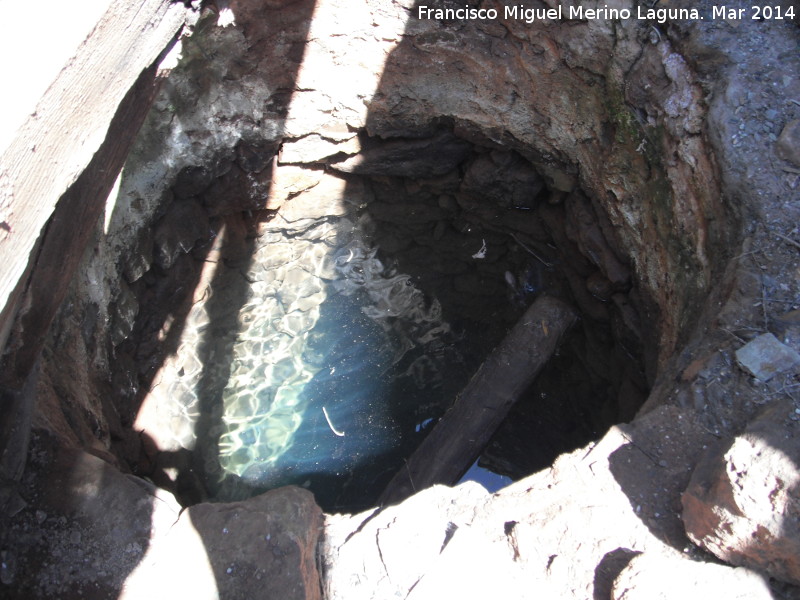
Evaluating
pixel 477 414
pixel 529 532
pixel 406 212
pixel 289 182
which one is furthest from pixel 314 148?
pixel 529 532

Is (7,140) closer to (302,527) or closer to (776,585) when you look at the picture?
(302,527)

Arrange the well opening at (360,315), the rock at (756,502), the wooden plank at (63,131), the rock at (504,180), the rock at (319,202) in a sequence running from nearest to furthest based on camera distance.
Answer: the wooden plank at (63,131)
the rock at (756,502)
the well opening at (360,315)
the rock at (504,180)
the rock at (319,202)

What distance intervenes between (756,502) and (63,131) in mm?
1904

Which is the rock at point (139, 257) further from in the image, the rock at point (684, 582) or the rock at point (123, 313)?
the rock at point (684, 582)

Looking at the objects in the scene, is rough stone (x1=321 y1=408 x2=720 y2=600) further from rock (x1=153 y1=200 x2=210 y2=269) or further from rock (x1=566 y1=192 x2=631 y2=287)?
rock (x1=153 y1=200 x2=210 y2=269)

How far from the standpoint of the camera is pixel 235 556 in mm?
1889

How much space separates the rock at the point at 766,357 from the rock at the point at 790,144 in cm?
82

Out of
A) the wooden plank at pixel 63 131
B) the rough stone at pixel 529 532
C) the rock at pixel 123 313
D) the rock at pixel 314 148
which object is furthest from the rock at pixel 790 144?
the rock at pixel 123 313

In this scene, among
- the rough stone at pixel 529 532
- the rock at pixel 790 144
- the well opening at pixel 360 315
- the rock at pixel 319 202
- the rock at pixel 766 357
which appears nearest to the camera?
the rough stone at pixel 529 532

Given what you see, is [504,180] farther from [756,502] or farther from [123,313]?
[756,502]

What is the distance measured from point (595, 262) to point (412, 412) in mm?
1569

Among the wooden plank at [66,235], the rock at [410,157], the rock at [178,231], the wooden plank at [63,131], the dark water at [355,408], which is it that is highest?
the wooden plank at [63,131]

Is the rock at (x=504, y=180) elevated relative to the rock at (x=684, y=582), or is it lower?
elevated

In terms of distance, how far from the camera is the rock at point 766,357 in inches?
81.3
